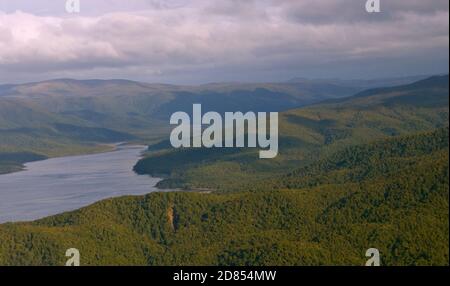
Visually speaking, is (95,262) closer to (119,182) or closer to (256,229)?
(256,229)

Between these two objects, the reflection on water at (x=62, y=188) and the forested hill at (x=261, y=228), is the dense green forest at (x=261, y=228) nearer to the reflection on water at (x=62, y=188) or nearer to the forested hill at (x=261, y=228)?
the forested hill at (x=261, y=228)

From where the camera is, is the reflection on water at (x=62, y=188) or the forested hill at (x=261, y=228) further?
the reflection on water at (x=62, y=188)

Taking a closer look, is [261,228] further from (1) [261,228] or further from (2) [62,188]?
(2) [62,188]

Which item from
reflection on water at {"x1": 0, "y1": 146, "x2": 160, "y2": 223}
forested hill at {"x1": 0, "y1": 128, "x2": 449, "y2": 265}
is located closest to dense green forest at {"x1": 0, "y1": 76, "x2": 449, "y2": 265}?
forested hill at {"x1": 0, "y1": 128, "x2": 449, "y2": 265}

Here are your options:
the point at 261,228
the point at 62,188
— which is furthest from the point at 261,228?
the point at 62,188

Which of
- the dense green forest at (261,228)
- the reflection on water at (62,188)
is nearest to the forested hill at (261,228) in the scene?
the dense green forest at (261,228)
